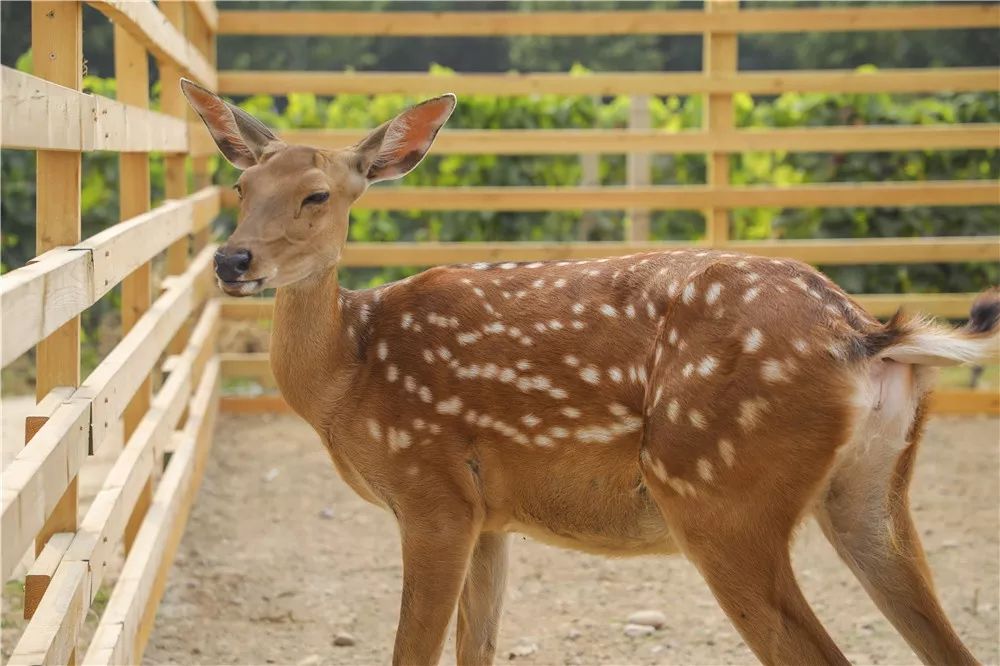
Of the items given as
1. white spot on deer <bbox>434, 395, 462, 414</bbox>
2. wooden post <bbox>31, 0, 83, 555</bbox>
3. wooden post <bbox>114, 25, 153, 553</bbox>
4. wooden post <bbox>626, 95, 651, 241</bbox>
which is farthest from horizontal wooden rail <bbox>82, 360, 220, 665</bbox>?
wooden post <bbox>626, 95, 651, 241</bbox>

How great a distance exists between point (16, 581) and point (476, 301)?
2.13m

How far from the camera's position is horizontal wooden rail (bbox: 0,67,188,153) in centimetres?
237

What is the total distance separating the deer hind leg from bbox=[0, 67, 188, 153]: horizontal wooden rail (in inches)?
74.6

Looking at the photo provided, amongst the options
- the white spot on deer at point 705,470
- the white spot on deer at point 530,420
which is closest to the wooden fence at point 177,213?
the white spot on deer at point 530,420

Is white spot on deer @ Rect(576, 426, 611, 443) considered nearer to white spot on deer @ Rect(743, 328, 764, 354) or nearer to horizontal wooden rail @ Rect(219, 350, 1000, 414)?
white spot on deer @ Rect(743, 328, 764, 354)

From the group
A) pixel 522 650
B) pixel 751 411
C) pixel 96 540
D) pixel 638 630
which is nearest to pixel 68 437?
pixel 96 540

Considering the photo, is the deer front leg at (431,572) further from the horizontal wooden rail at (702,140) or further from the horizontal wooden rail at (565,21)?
the horizontal wooden rail at (565,21)

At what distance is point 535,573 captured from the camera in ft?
16.2

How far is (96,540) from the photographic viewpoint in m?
3.12

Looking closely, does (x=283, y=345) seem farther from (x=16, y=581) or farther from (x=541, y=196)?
(x=541, y=196)

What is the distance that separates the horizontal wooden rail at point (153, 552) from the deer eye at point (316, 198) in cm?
122

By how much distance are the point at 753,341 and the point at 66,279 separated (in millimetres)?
1511

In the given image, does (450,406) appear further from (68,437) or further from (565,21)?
(565,21)

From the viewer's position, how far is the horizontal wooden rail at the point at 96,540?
259 cm
